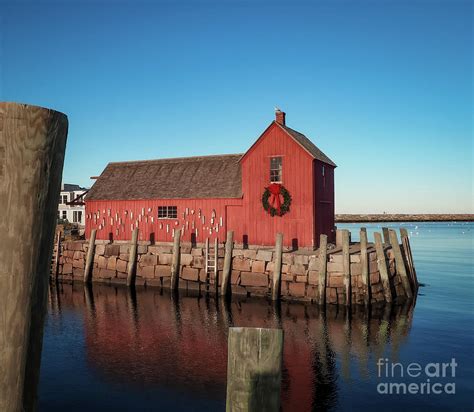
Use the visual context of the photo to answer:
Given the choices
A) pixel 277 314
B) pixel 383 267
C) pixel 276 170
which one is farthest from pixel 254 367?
pixel 276 170

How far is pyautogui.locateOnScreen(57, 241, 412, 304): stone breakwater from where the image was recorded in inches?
689

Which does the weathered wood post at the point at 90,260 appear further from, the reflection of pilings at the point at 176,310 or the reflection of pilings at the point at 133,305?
the reflection of pilings at the point at 176,310

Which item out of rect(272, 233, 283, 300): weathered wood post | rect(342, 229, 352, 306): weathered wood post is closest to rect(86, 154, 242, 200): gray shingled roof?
rect(272, 233, 283, 300): weathered wood post

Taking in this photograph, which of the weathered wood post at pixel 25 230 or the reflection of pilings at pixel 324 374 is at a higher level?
the weathered wood post at pixel 25 230

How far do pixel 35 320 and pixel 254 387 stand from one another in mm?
1642

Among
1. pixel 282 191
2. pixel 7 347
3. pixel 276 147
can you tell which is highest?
pixel 276 147

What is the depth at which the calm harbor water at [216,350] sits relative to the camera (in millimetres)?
9586

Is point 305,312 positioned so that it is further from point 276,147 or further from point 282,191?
point 276,147

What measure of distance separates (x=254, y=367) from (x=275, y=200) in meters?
19.5

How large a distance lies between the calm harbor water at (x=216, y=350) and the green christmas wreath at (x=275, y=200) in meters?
5.85

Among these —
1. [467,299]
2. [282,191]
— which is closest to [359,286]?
[282,191]

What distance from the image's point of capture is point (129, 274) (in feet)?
70.8

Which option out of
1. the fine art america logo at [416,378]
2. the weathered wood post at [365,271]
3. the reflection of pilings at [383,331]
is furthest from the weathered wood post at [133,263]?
the fine art america logo at [416,378]

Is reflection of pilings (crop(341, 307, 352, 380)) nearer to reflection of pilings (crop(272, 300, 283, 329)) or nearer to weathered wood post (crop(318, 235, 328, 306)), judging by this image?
weathered wood post (crop(318, 235, 328, 306))
